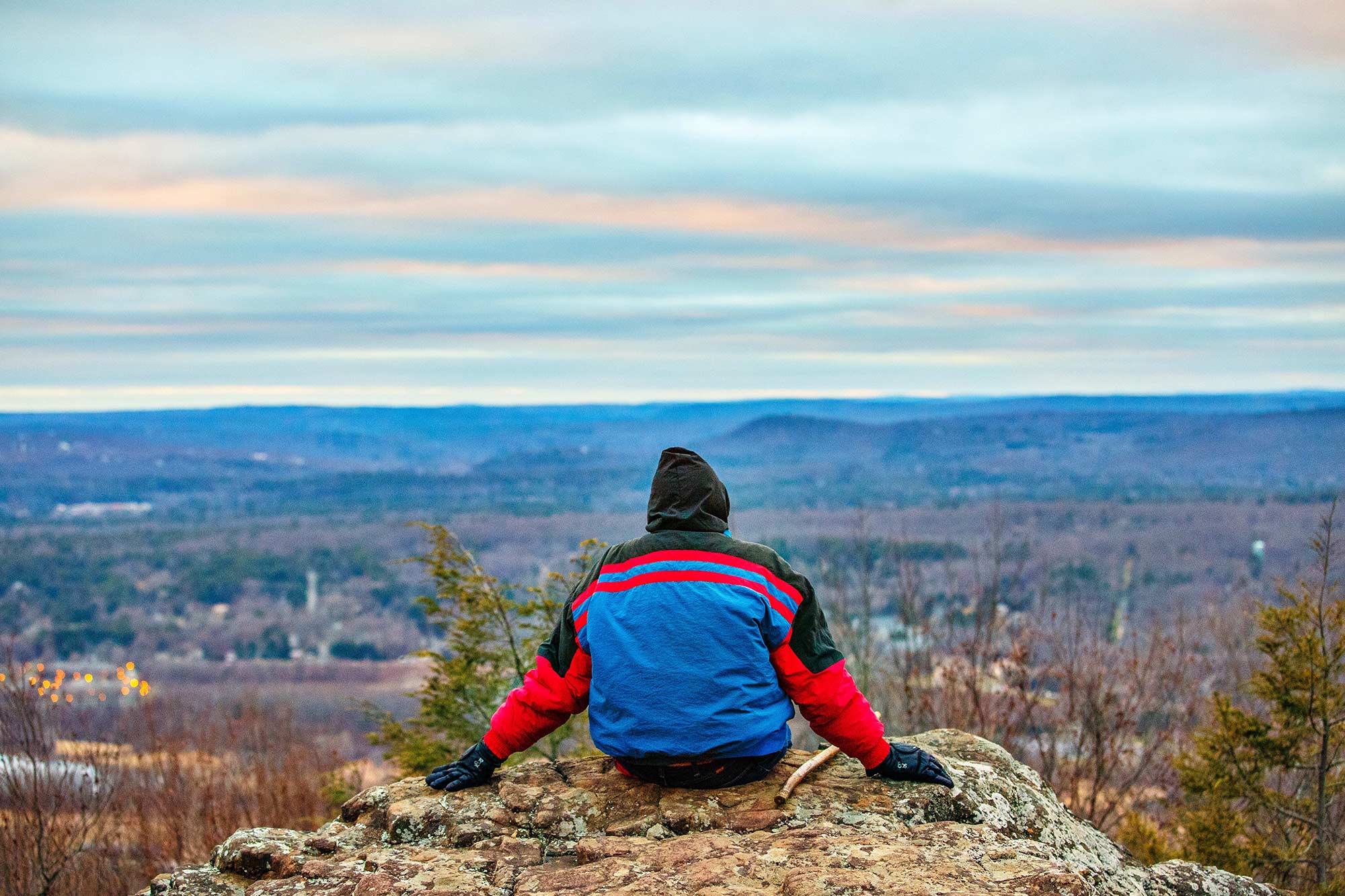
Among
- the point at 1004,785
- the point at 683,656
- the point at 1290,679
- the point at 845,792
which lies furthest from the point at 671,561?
the point at 1290,679

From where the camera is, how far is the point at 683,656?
238 inches

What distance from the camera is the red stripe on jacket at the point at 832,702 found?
6223 millimetres

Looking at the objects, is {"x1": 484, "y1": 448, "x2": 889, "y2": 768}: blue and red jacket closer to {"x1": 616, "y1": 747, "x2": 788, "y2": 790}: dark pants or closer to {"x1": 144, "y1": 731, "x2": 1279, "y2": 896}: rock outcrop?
{"x1": 616, "y1": 747, "x2": 788, "y2": 790}: dark pants

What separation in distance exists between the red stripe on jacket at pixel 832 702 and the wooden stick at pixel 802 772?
20 centimetres

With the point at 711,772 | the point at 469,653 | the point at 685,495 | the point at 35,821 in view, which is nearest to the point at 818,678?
the point at 711,772

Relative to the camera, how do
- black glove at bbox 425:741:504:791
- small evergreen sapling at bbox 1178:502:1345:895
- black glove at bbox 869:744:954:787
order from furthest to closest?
small evergreen sapling at bbox 1178:502:1345:895
black glove at bbox 425:741:504:791
black glove at bbox 869:744:954:787

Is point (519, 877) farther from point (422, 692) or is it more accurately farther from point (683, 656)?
point (422, 692)

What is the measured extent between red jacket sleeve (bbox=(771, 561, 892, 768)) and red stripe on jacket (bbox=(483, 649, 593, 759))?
1.07 meters

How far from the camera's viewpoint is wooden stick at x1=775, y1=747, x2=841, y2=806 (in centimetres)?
633

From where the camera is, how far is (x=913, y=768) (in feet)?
21.7

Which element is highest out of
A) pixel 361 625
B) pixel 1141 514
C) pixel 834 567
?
pixel 834 567

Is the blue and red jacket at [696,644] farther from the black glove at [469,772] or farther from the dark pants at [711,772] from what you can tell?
the black glove at [469,772]

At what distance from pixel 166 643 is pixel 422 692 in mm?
134893

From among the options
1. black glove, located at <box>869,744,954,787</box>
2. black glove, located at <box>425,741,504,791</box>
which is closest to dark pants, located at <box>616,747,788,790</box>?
black glove, located at <box>869,744,954,787</box>
